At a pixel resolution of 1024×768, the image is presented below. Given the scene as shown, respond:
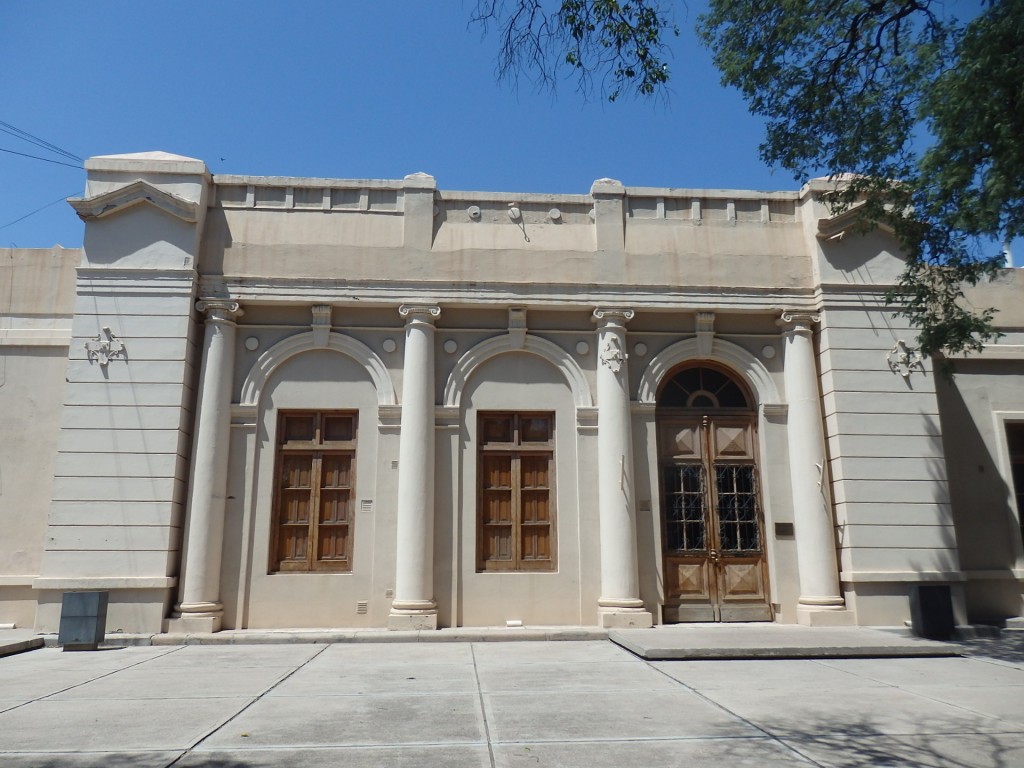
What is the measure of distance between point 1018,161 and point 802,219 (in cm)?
623

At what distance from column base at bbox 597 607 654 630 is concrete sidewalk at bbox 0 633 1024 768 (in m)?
2.06

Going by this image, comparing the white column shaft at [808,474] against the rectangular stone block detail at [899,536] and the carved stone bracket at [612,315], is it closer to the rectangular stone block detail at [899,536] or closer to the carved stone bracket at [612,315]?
the rectangular stone block detail at [899,536]

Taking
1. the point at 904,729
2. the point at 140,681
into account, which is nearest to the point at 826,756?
the point at 904,729

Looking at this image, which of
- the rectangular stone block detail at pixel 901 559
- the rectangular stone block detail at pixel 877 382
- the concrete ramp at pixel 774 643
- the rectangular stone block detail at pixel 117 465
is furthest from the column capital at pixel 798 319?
the rectangular stone block detail at pixel 117 465

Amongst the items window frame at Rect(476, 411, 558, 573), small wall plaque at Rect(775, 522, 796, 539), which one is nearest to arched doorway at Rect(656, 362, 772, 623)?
small wall plaque at Rect(775, 522, 796, 539)

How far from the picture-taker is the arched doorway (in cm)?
1308

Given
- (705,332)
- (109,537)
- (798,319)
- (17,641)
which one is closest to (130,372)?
(109,537)

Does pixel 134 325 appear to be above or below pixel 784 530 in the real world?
above

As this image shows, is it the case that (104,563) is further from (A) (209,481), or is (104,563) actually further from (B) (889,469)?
(B) (889,469)

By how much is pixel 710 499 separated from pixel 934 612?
11.5 ft

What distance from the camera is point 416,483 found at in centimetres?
1255

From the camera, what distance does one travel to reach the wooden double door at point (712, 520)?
13.1 metres

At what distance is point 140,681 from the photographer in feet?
28.1

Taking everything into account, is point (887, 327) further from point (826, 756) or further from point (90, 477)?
point (90, 477)
